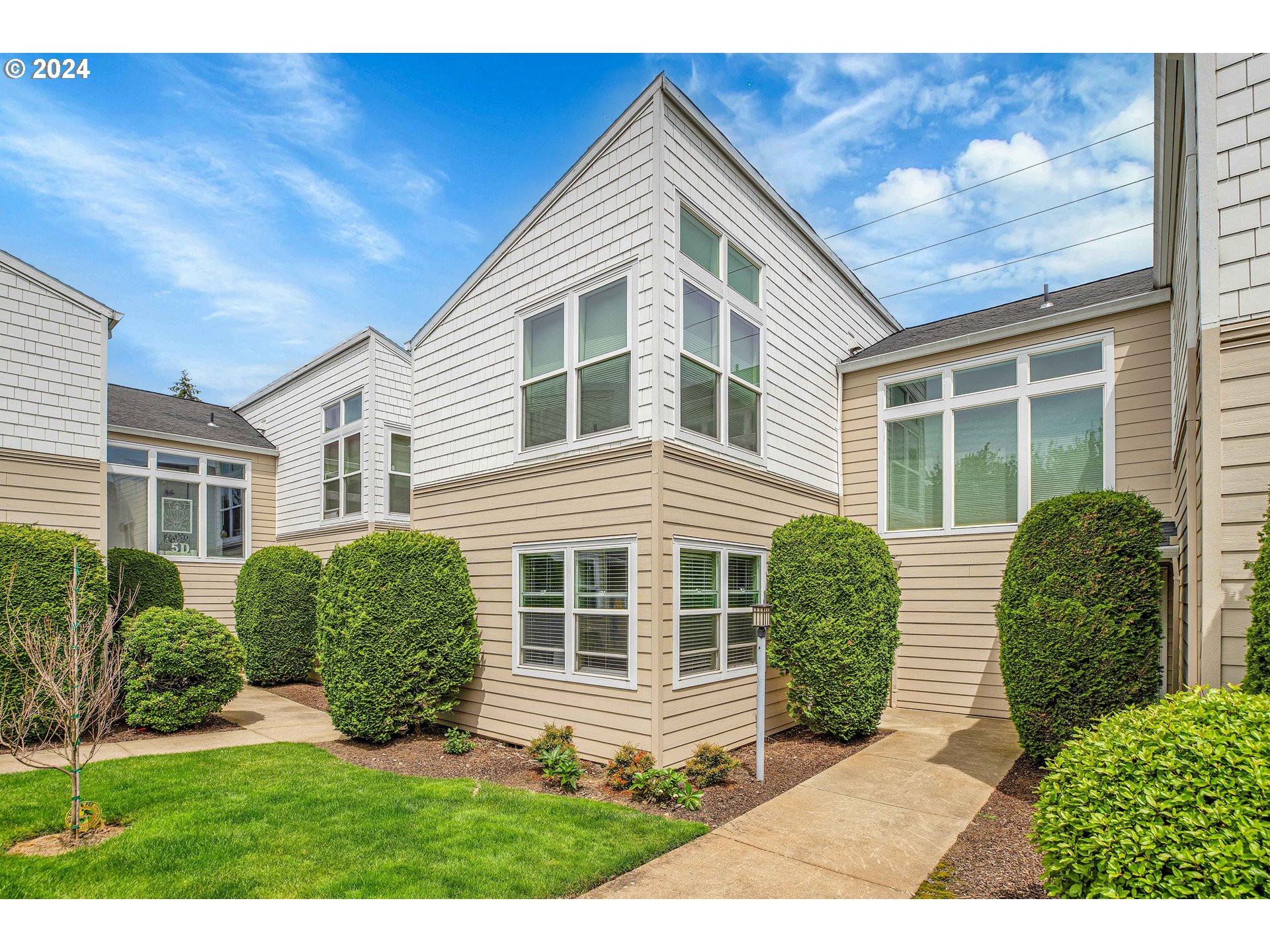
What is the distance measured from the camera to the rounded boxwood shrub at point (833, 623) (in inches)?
273

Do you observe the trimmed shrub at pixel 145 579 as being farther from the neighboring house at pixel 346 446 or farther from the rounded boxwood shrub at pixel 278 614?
the neighboring house at pixel 346 446

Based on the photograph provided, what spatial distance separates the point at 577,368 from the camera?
6938 mm

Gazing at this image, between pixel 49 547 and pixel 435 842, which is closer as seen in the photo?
pixel 435 842

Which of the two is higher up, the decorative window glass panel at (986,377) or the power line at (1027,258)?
the power line at (1027,258)

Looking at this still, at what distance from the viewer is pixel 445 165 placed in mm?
6637

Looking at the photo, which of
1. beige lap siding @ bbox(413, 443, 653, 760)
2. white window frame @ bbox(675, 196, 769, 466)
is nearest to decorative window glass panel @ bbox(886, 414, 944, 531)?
white window frame @ bbox(675, 196, 769, 466)

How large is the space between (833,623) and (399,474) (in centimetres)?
865

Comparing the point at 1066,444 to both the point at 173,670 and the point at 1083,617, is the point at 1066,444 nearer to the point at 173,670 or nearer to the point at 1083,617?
the point at 1083,617

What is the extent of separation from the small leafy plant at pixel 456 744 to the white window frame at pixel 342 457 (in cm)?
615

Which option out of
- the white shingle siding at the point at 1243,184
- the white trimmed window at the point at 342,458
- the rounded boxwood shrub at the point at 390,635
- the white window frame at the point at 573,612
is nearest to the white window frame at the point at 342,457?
the white trimmed window at the point at 342,458

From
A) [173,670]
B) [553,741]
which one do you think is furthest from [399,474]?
[553,741]
